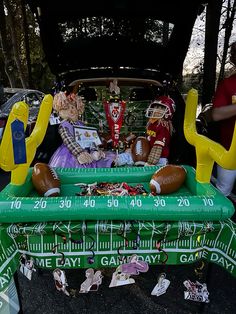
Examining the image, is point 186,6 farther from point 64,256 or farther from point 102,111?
point 64,256

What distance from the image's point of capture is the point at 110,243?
150 centimetres

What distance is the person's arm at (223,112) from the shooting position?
2.33m

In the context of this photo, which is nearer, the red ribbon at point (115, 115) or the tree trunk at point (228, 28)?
the red ribbon at point (115, 115)

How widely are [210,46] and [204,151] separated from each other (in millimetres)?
4340

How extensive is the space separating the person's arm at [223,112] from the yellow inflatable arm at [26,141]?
1218mm

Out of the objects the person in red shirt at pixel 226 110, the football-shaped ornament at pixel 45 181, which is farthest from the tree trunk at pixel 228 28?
the football-shaped ornament at pixel 45 181

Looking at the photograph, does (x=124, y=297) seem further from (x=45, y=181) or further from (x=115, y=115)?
(x=115, y=115)

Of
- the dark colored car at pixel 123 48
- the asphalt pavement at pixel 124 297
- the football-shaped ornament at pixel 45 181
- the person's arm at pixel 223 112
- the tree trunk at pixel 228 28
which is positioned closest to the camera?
the football-shaped ornament at pixel 45 181

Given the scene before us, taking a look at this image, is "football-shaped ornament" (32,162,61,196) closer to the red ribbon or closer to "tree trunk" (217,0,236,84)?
the red ribbon

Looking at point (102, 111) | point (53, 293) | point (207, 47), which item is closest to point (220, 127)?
point (102, 111)

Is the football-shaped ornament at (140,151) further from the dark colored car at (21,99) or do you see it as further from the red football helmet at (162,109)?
the dark colored car at (21,99)

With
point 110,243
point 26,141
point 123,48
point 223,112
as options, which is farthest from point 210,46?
point 110,243

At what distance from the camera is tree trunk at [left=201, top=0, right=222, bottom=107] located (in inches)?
207

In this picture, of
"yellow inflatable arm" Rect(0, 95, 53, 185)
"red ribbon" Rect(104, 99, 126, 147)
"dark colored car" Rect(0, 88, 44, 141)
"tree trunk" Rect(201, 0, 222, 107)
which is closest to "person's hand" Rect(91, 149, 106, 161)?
"red ribbon" Rect(104, 99, 126, 147)
